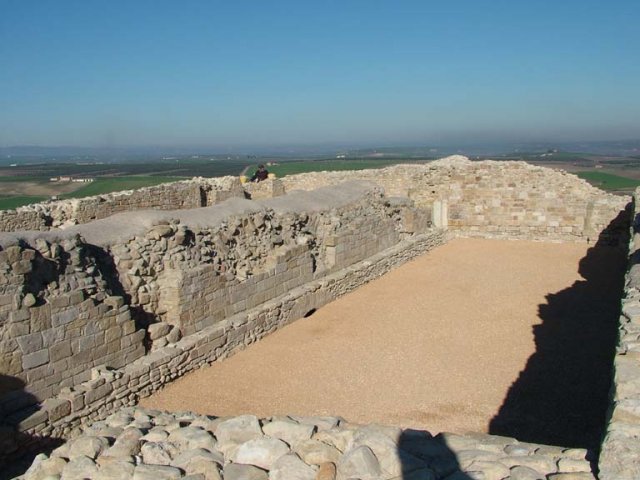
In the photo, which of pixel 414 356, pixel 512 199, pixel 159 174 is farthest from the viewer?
pixel 159 174

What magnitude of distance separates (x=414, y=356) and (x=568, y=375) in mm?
2131

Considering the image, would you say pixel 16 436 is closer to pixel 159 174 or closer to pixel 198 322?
pixel 198 322

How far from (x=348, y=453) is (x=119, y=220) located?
542 cm

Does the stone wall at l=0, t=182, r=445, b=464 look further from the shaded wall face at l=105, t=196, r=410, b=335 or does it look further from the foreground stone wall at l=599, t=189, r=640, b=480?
the foreground stone wall at l=599, t=189, r=640, b=480

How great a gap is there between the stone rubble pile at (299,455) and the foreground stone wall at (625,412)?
9.0 inches

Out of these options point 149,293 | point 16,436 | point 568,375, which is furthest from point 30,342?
point 568,375

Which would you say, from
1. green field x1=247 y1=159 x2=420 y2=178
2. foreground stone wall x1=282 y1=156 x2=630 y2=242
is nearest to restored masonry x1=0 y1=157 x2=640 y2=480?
foreground stone wall x1=282 y1=156 x2=630 y2=242

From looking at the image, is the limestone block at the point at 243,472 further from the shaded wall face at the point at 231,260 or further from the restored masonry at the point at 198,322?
the shaded wall face at the point at 231,260

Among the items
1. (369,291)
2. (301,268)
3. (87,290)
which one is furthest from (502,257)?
(87,290)

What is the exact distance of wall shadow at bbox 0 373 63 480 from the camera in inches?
205

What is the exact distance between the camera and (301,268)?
10.4 m

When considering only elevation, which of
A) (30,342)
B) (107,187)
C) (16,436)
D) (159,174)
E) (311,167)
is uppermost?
(311,167)

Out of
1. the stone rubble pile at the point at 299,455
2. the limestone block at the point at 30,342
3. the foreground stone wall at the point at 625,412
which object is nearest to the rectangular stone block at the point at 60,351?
the limestone block at the point at 30,342

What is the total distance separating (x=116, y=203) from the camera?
1237cm
